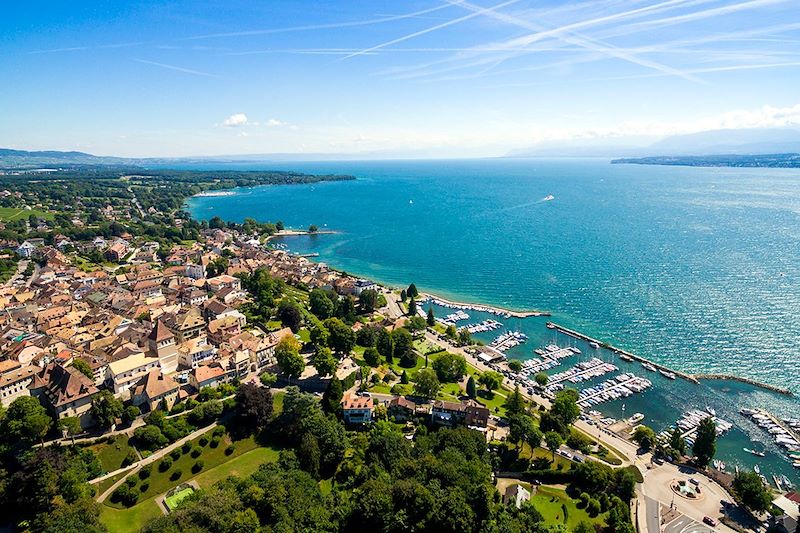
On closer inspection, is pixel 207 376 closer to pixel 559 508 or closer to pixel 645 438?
pixel 559 508

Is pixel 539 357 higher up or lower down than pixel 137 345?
lower down

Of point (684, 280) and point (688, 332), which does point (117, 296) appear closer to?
point (688, 332)

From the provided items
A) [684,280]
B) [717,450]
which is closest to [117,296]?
[717,450]

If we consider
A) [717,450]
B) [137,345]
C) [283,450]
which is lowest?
[717,450]

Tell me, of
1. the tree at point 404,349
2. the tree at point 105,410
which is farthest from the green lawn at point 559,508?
the tree at point 105,410

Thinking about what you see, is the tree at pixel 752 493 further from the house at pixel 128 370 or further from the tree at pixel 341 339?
the house at pixel 128 370

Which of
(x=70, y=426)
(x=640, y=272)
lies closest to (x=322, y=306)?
(x=70, y=426)

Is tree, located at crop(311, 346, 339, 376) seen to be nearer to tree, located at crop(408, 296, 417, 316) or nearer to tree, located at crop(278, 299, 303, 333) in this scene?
tree, located at crop(278, 299, 303, 333)
